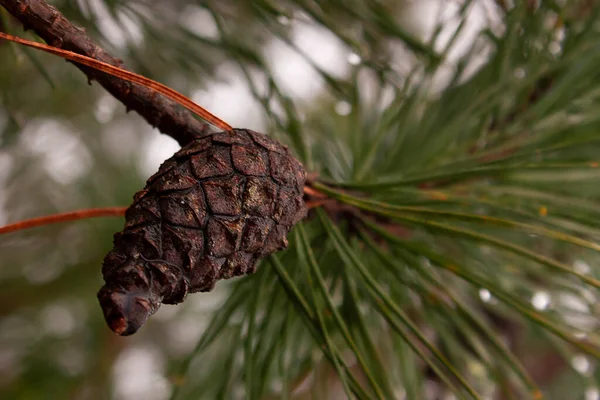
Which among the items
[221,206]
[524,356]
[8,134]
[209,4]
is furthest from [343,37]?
[524,356]

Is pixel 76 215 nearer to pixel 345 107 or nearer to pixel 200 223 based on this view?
pixel 200 223

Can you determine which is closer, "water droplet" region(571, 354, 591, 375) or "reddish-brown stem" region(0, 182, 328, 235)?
"reddish-brown stem" region(0, 182, 328, 235)

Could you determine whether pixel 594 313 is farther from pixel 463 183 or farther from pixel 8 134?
pixel 8 134

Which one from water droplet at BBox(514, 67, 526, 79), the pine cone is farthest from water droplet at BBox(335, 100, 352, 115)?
the pine cone

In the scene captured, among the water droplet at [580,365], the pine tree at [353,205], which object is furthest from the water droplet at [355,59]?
the water droplet at [580,365]

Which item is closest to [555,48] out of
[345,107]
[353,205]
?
[345,107]

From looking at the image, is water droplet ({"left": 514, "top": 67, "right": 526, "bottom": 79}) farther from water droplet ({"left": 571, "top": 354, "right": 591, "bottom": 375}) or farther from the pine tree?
water droplet ({"left": 571, "top": 354, "right": 591, "bottom": 375})
